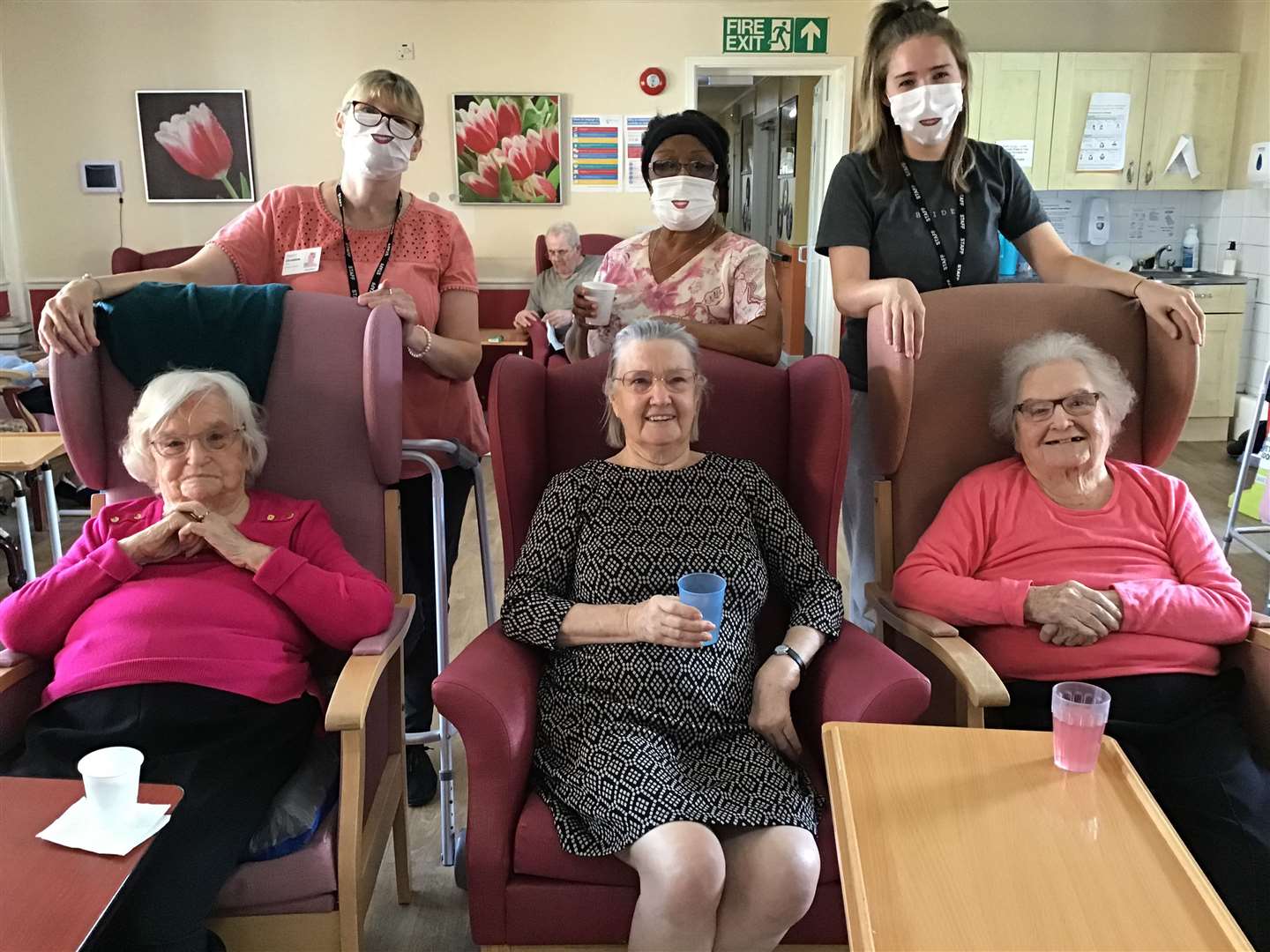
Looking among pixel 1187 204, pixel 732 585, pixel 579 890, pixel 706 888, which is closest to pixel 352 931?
pixel 579 890

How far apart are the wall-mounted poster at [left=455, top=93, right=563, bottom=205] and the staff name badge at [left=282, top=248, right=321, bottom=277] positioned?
4.04 m

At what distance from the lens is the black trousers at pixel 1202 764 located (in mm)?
1465

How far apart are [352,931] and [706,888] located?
54 centimetres

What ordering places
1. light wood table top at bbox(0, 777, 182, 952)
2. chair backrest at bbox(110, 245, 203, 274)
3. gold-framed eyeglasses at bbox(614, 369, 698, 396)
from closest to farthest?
1. light wood table top at bbox(0, 777, 182, 952)
2. gold-framed eyeglasses at bbox(614, 369, 698, 396)
3. chair backrest at bbox(110, 245, 203, 274)

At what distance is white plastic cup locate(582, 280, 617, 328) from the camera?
2.04 meters

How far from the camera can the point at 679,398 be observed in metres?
1.88

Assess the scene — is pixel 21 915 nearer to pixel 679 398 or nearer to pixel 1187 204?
pixel 679 398

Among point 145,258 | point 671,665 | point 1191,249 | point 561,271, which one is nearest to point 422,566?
point 671,665

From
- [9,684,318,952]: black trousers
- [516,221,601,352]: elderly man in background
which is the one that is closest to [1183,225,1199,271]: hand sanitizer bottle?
[516,221,601,352]: elderly man in background

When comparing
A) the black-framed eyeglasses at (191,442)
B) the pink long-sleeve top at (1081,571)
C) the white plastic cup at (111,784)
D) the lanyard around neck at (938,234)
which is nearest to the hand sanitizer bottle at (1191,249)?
the lanyard around neck at (938,234)

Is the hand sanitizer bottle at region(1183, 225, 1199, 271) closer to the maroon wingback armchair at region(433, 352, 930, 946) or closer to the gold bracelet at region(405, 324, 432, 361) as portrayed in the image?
the maroon wingback armchair at region(433, 352, 930, 946)

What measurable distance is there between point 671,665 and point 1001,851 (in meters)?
0.63

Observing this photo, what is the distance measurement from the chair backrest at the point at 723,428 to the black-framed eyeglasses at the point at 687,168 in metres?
0.37

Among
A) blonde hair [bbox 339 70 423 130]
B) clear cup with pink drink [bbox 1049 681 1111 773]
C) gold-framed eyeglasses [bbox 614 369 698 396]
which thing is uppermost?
blonde hair [bbox 339 70 423 130]
